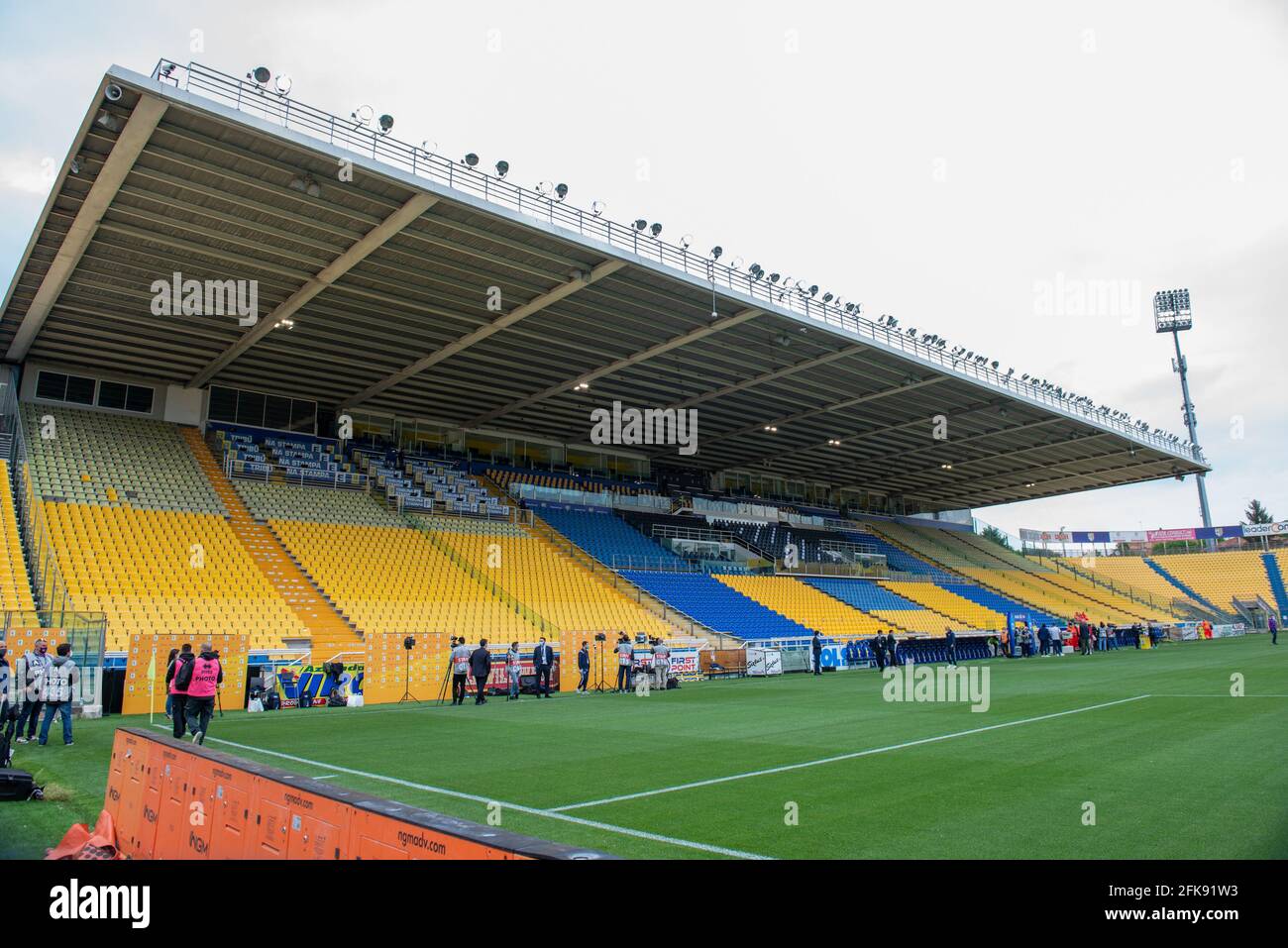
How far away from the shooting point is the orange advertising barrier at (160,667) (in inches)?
630

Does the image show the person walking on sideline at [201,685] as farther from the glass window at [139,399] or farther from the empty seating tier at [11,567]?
the glass window at [139,399]

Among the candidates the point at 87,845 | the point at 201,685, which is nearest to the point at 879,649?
the point at 201,685

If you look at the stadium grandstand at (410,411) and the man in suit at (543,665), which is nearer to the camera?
the stadium grandstand at (410,411)

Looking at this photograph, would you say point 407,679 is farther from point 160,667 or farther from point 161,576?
point 161,576

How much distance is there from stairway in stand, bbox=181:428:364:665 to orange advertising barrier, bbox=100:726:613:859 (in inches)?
561

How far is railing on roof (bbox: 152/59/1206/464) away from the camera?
15484 millimetres

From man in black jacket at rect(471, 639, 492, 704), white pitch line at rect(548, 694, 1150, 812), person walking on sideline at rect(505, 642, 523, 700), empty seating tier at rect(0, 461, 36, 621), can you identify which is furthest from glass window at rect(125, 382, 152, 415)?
white pitch line at rect(548, 694, 1150, 812)

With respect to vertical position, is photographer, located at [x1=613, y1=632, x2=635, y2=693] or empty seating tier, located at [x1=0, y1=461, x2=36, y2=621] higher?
empty seating tier, located at [x1=0, y1=461, x2=36, y2=621]

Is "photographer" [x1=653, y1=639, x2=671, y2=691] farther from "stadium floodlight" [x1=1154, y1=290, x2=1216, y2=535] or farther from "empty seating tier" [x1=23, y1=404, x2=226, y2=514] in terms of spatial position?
"stadium floodlight" [x1=1154, y1=290, x2=1216, y2=535]

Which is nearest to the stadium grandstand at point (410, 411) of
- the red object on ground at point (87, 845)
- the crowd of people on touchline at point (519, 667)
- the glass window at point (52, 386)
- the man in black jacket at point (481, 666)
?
the glass window at point (52, 386)

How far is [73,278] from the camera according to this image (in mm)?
21047

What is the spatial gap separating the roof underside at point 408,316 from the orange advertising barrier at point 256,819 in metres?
13.3
